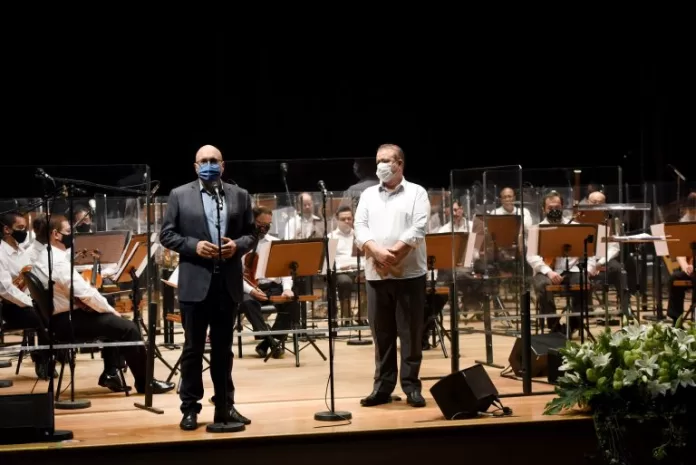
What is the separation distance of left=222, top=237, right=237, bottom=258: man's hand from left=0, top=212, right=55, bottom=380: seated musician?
7.78 feet

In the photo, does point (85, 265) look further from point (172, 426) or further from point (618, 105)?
point (618, 105)

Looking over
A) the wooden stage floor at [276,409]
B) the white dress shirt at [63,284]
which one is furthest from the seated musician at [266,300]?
the white dress shirt at [63,284]

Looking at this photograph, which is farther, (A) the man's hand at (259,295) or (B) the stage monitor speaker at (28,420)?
(A) the man's hand at (259,295)

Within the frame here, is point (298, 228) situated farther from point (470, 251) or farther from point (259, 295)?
point (470, 251)

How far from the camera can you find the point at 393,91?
13.1 meters

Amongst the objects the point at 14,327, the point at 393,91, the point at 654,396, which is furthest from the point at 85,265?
the point at 393,91

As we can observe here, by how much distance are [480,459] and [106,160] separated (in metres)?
8.18

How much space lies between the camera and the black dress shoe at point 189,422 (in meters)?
5.45

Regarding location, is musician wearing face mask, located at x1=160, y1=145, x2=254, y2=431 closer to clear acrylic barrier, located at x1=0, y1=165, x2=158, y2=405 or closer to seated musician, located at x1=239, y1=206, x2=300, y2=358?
clear acrylic barrier, located at x1=0, y1=165, x2=158, y2=405

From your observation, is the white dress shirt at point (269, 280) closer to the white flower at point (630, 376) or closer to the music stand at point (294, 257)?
the music stand at point (294, 257)

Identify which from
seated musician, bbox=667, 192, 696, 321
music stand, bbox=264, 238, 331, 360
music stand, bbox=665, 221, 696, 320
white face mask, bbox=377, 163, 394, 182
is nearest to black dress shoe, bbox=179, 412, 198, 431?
white face mask, bbox=377, 163, 394, 182

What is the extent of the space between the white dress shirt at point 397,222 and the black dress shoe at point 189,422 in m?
1.39

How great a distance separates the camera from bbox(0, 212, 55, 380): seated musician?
7184 millimetres

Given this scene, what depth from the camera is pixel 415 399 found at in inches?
237
